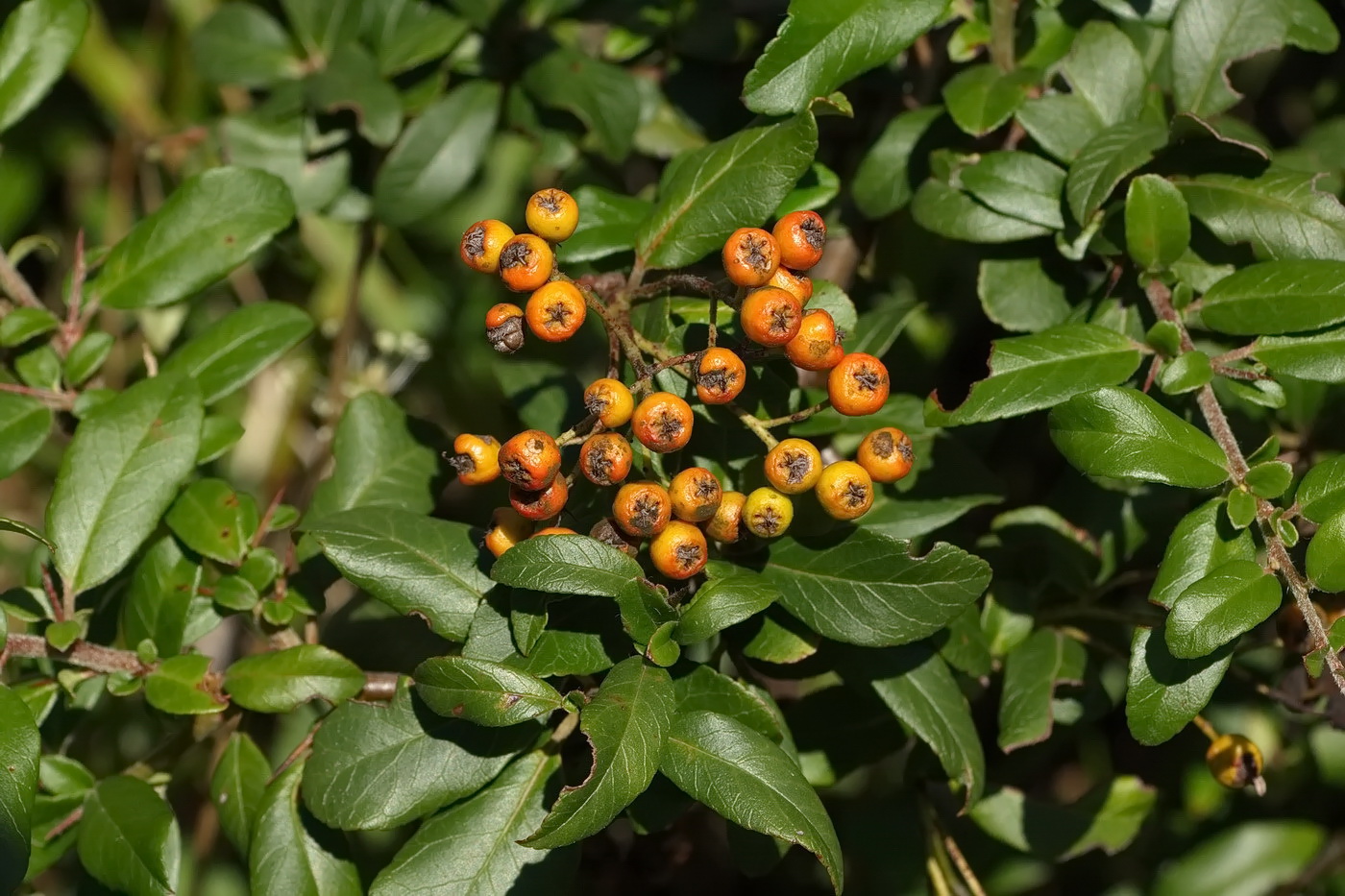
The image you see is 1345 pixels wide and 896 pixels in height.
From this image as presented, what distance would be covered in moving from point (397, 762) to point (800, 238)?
0.97 metres

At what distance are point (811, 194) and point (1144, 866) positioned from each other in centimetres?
189

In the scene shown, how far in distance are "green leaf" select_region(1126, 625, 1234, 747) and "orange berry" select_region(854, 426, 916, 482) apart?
41 cm

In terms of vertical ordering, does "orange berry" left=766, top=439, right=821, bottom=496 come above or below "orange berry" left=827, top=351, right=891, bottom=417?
below

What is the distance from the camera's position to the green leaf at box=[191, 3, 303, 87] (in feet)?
8.95

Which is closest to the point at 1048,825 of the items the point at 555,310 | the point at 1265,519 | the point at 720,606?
the point at 1265,519

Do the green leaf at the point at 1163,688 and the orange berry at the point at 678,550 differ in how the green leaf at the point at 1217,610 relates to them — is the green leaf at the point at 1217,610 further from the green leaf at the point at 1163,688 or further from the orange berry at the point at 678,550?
the orange berry at the point at 678,550

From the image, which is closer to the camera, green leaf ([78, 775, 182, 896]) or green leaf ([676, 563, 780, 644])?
→ green leaf ([676, 563, 780, 644])

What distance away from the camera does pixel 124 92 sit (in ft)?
12.7

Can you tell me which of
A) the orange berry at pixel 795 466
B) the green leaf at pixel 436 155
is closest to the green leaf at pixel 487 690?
the orange berry at pixel 795 466

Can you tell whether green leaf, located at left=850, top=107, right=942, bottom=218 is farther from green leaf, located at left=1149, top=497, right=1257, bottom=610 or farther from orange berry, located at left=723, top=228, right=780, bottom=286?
green leaf, located at left=1149, top=497, right=1257, bottom=610

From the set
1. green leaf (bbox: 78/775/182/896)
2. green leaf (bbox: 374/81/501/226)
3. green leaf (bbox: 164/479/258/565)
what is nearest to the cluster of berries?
green leaf (bbox: 164/479/258/565)

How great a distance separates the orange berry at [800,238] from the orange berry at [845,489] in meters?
0.29

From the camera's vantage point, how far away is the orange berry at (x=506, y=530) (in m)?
1.73

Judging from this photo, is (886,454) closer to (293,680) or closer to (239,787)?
(293,680)
